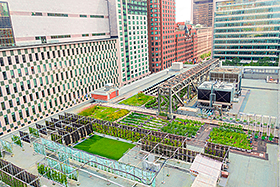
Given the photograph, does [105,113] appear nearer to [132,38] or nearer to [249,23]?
[132,38]

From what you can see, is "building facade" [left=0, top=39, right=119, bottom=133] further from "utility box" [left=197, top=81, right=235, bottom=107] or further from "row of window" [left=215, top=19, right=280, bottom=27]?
"row of window" [left=215, top=19, right=280, bottom=27]

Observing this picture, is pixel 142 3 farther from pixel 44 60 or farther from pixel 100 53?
pixel 44 60

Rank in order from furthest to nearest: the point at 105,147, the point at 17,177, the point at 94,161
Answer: the point at 105,147
the point at 94,161
the point at 17,177

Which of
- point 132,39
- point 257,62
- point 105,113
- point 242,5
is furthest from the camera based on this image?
point 257,62

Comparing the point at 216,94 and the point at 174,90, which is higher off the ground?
the point at 174,90

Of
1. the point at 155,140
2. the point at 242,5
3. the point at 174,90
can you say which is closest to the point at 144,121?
the point at 174,90

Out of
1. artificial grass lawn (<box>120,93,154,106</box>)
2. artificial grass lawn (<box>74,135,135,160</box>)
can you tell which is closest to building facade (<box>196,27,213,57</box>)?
artificial grass lawn (<box>120,93,154,106</box>)

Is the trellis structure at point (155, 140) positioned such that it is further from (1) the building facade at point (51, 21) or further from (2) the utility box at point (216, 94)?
(1) the building facade at point (51, 21)

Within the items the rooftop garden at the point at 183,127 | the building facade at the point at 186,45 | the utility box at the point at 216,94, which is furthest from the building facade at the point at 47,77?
the building facade at the point at 186,45
